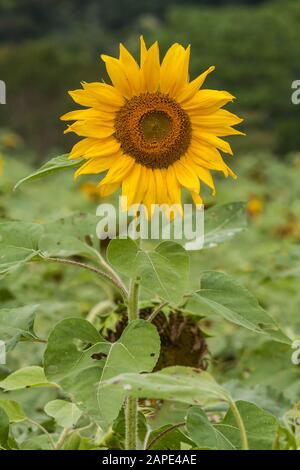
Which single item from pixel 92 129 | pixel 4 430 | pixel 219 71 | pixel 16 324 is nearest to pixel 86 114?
pixel 92 129

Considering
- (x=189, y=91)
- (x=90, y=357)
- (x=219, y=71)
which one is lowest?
(x=90, y=357)

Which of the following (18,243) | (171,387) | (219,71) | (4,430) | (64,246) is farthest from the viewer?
(219,71)

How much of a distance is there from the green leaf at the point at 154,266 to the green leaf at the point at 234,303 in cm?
6

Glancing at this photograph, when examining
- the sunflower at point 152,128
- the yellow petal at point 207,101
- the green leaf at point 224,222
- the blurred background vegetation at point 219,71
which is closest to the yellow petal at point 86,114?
the sunflower at point 152,128

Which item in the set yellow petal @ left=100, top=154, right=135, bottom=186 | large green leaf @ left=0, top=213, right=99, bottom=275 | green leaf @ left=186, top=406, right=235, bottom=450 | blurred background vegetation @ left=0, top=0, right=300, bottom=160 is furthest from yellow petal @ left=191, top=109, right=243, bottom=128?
blurred background vegetation @ left=0, top=0, right=300, bottom=160

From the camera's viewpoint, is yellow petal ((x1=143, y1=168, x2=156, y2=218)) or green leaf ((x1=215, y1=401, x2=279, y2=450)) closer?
green leaf ((x1=215, y1=401, x2=279, y2=450))

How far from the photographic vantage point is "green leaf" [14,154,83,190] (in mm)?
1118

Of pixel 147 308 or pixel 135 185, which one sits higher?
pixel 135 185

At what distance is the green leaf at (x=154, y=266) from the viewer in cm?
107

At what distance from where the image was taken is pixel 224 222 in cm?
147

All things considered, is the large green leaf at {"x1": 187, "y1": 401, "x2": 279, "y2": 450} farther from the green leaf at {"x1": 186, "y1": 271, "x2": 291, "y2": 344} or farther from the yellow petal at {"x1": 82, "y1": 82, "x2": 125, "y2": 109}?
the yellow petal at {"x1": 82, "y1": 82, "x2": 125, "y2": 109}

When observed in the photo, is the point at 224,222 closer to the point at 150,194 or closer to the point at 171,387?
the point at 150,194

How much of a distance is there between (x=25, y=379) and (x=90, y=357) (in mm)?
146

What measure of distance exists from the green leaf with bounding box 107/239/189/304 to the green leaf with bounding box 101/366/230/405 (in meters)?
0.20
